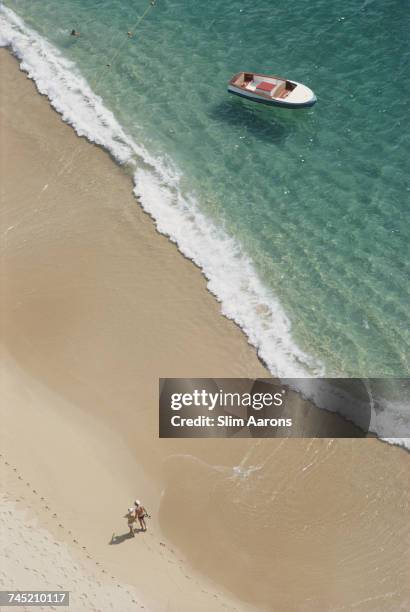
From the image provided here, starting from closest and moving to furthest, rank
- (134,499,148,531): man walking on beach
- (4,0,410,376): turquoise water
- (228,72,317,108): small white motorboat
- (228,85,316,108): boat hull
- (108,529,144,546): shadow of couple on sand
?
(134,499,148,531): man walking on beach
(108,529,144,546): shadow of couple on sand
(4,0,410,376): turquoise water
(228,85,316,108): boat hull
(228,72,317,108): small white motorboat

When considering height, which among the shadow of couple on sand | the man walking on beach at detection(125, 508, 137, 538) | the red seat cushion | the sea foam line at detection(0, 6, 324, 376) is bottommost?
the shadow of couple on sand

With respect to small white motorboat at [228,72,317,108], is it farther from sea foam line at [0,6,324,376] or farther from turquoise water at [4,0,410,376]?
sea foam line at [0,6,324,376]

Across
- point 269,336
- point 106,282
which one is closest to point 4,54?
point 106,282

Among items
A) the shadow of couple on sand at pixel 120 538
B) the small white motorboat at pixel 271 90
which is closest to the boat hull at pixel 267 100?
the small white motorboat at pixel 271 90

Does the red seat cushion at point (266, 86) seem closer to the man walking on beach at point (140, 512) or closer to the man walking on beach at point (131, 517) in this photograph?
the man walking on beach at point (140, 512)

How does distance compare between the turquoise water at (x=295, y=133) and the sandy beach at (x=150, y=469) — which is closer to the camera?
the sandy beach at (x=150, y=469)

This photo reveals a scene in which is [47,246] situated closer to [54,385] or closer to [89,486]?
[54,385]

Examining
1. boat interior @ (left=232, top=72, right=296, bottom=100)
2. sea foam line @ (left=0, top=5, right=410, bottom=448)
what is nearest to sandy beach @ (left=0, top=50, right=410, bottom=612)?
sea foam line @ (left=0, top=5, right=410, bottom=448)

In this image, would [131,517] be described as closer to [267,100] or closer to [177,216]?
[177,216]
